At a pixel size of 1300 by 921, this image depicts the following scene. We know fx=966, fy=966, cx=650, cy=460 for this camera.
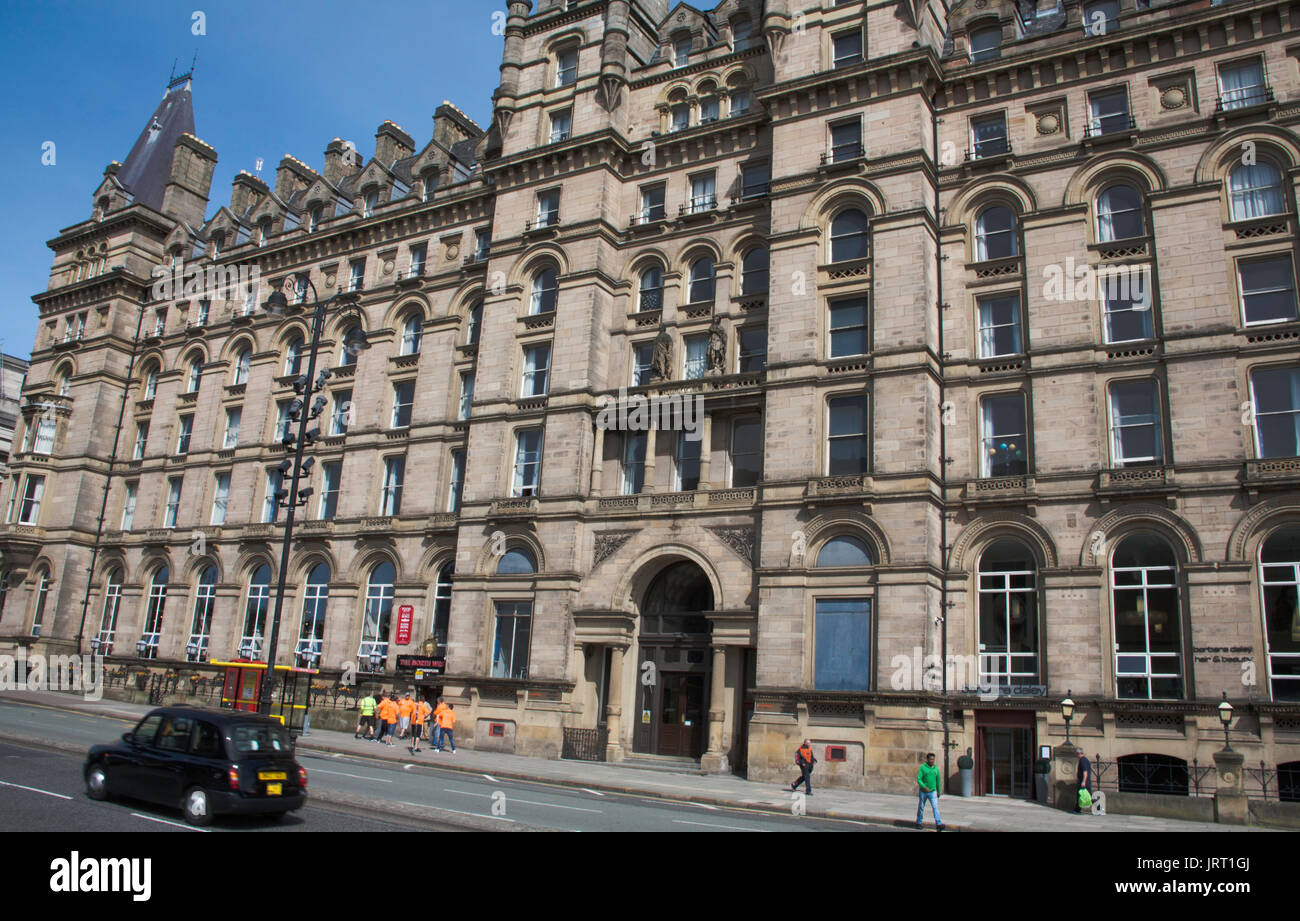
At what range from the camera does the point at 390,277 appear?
46094 millimetres

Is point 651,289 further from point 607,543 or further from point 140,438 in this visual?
point 140,438

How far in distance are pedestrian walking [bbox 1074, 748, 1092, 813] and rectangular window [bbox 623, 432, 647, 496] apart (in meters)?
16.9

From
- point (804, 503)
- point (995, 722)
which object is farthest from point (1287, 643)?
point (804, 503)

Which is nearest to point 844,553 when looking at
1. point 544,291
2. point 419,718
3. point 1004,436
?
point 1004,436

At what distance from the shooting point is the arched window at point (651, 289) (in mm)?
37156

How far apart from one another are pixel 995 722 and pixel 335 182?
43.5 m

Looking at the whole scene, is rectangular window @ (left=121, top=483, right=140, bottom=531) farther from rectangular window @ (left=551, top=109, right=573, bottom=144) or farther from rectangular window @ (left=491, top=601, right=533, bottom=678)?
rectangular window @ (left=551, top=109, right=573, bottom=144)

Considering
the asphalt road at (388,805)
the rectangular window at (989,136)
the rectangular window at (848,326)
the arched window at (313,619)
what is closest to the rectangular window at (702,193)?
the rectangular window at (848,326)

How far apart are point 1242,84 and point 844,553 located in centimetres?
1837

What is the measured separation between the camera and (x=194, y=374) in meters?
53.1

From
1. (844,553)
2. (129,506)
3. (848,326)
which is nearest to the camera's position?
(844,553)

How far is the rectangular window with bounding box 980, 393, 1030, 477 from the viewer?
1159 inches

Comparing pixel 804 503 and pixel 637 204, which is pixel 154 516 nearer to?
pixel 637 204

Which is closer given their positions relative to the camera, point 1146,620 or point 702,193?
point 1146,620
